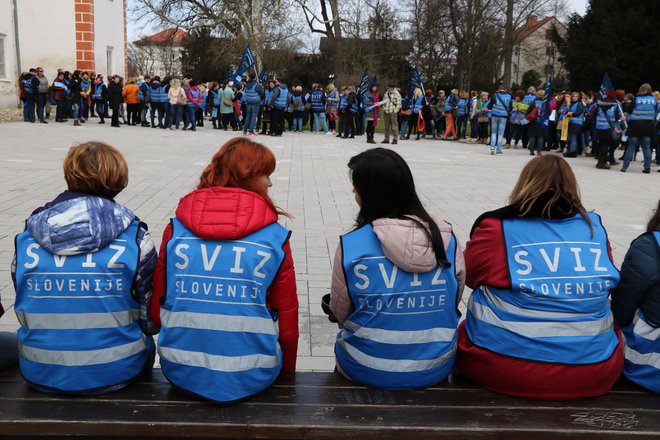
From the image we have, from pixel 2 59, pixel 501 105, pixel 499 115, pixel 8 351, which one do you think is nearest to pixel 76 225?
pixel 8 351

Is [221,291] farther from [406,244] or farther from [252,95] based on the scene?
[252,95]

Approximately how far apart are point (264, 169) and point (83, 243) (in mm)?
848

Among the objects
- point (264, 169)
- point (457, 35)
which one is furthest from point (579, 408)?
point (457, 35)

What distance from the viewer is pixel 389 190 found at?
3.01 metres

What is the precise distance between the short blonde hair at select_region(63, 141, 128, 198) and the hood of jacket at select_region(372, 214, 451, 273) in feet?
3.89

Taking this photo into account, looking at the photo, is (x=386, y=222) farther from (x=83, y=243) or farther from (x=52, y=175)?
(x=52, y=175)

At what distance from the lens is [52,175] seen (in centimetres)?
1178

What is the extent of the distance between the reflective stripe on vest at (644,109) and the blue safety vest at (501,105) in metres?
4.46

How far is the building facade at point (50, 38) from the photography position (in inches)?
1105

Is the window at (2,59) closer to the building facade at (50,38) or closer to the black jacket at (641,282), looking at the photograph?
the building facade at (50,38)

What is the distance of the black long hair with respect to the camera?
2.96 m

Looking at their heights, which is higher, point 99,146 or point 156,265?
point 99,146

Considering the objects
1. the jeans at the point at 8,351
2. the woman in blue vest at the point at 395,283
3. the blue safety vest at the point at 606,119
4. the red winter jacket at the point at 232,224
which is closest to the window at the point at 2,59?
the blue safety vest at the point at 606,119

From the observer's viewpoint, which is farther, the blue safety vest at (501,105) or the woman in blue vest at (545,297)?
the blue safety vest at (501,105)
